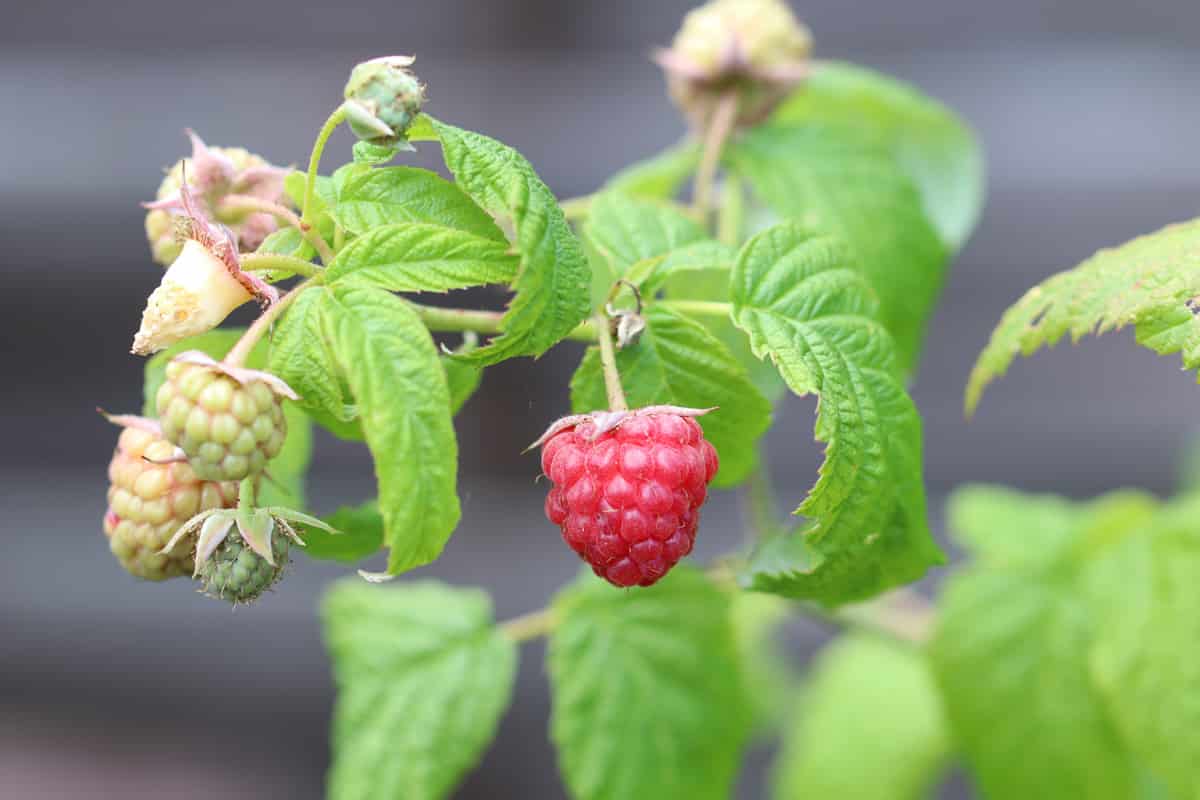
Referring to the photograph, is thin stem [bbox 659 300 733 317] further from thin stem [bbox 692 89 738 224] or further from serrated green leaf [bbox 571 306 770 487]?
thin stem [bbox 692 89 738 224]

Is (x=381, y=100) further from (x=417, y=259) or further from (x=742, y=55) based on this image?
(x=742, y=55)

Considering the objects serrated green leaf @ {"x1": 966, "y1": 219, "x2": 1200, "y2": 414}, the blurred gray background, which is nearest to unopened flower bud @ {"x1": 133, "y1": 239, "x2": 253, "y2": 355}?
serrated green leaf @ {"x1": 966, "y1": 219, "x2": 1200, "y2": 414}

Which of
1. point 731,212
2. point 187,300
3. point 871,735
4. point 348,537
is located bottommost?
point 871,735

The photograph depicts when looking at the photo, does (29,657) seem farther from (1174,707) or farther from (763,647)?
(1174,707)

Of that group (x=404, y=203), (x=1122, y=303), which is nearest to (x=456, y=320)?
(x=404, y=203)

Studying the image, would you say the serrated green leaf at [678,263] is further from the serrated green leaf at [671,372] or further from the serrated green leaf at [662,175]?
the serrated green leaf at [662,175]

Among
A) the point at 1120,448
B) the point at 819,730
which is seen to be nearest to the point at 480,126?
the point at 819,730
